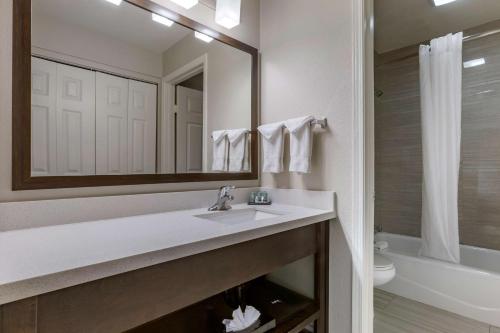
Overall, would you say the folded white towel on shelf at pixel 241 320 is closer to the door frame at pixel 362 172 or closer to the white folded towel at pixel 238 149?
the door frame at pixel 362 172

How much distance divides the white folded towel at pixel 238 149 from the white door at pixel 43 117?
89cm

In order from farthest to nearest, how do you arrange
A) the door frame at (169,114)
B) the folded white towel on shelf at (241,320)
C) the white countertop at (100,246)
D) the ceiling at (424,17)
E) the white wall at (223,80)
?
the ceiling at (424,17), the white wall at (223,80), the door frame at (169,114), the folded white towel on shelf at (241,320), the white countertop at (100,246)

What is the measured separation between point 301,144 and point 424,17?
69.5 inches

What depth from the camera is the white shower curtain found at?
6.72ft

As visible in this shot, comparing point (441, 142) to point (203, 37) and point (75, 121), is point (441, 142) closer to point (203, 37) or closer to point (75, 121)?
point (203, 37)

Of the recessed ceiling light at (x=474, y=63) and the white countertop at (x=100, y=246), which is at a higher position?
the recessed ceiling light at (x=474, y=63)

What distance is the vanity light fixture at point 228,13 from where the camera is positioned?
1476 millimetres

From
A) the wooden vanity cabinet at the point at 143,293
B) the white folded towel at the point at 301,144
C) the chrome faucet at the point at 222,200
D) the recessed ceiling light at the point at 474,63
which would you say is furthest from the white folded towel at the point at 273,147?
the recessed ceiling light at the point at 474,63

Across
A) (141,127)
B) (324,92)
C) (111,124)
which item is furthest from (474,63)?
(111,124)

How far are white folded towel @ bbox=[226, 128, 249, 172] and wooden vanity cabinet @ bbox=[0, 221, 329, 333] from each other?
2.24 feet

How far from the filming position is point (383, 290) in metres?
2.18

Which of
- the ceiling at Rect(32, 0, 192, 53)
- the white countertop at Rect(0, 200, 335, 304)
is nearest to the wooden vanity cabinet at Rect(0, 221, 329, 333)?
the white countertop at Rect(0, 200, 335, 304)

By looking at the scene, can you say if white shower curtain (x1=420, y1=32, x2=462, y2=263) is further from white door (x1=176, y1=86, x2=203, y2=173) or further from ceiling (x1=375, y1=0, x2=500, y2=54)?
white door (x1=176, y1=86, x2=203, y2=173)

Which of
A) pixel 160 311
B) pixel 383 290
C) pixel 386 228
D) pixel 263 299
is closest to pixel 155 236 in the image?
pixel 160 311
